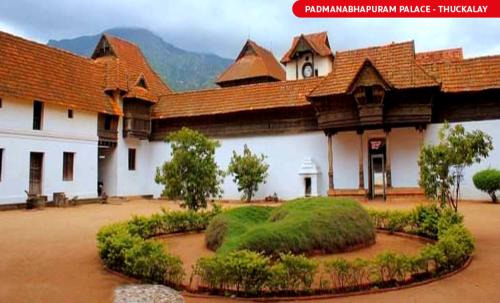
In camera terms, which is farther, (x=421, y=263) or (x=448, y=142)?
(x=448, y=142)

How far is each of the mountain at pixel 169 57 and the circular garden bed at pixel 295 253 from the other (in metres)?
94.1

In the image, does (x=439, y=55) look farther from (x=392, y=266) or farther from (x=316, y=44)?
(x=392, y=266)

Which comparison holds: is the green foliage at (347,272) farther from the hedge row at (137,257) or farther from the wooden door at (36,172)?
the wooden door at (36,172)

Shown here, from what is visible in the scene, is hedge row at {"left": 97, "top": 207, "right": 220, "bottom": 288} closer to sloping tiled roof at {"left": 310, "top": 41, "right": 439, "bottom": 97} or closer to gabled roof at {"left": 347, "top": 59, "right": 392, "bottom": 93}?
gabled roof at {"left": 347, "top": 59, "right": 392, "bottom": 93}

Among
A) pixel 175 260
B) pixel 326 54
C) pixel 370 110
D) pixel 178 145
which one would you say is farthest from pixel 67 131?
pixel 326 54

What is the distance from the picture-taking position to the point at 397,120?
18.3 metres

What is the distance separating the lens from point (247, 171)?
69.2 feet

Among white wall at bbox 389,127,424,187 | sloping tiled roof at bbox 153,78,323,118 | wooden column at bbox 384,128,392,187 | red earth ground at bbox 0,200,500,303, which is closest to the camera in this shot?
red earth ground at bbox 0,200,500,303

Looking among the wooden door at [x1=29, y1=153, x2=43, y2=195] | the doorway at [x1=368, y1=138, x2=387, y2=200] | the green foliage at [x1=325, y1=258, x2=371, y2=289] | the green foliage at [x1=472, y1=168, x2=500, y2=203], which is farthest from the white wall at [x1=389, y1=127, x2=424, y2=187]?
the wooden door at [x1=29, y1=153, x2=43, y2=195]

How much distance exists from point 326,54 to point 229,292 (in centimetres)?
3082

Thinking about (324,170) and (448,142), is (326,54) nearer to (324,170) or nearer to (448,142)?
(324,170)

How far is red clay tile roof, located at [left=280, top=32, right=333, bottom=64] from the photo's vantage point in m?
34.4

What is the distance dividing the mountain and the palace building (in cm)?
7819

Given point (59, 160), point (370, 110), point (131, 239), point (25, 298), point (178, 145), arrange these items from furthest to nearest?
1. point (59, 160)
2. point (370, 110)
3. point (178, 145)
4. point (131, 239)
5. point (25, 298)
